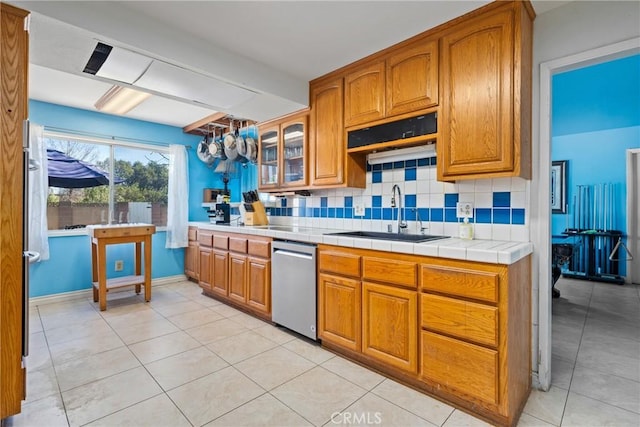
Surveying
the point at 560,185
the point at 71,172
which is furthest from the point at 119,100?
the point at 560,185

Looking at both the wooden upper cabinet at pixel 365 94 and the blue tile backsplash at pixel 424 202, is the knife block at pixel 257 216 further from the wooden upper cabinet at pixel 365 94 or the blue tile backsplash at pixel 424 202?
the wooden upper cabinet at pixel 365 94

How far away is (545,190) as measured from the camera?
76.4 inches

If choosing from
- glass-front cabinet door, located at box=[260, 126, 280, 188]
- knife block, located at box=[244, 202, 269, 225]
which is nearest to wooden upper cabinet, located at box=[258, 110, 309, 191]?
glass-front cabinet door, located at box=[260, 126, 280, 188]

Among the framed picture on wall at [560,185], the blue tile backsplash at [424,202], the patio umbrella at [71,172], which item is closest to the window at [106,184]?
the patio umbrella at [71,172]

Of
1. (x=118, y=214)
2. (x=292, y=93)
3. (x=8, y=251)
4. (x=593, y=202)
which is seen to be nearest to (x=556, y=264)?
(x=593, y=202)

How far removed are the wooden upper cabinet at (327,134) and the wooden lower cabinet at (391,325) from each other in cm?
114

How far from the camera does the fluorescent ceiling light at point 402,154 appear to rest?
2.44 meters

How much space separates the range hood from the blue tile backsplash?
1353mm

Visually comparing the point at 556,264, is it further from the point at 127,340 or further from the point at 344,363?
the point at 127,340

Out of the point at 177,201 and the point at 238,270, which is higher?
the point at 177,201

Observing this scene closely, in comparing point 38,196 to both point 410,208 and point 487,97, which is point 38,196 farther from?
point 487,97

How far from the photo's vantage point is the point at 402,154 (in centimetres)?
260

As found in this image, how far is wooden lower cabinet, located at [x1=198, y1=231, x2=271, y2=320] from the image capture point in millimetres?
2969

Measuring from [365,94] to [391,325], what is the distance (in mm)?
1841
